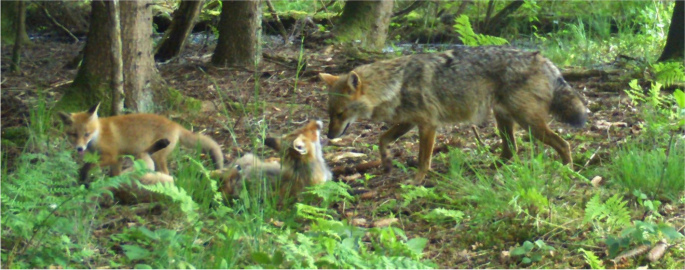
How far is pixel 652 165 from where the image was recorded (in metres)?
6.22

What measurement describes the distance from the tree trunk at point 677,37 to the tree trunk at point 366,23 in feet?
14.4

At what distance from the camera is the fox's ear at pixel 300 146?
6.38 m

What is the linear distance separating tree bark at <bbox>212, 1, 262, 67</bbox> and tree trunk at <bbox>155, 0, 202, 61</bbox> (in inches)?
28.8

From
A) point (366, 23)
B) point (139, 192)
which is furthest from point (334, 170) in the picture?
point (366, 23)

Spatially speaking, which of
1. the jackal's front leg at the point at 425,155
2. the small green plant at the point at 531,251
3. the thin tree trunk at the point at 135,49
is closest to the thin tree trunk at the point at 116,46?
the thin tree trunk at the point at 135,49

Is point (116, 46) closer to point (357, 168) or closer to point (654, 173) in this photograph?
point (357, 168)

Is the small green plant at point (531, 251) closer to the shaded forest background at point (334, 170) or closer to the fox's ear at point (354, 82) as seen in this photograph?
the shaded forest background at point (334, 170)

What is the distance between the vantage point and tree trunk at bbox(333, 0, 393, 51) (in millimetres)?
12188

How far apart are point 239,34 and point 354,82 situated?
3868 mm

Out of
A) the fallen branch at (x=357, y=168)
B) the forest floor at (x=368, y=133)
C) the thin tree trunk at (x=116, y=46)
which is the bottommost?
the fallen branch at (x=357, y=168)

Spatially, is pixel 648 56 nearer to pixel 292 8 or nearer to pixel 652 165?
pixel 652 165

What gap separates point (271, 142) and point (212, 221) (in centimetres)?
108

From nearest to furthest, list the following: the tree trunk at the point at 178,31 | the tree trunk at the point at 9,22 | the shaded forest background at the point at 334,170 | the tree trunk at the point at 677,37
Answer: the shaded forest background at the point at 334,170 → the tree trunk at the point at 677,37 → the tree trunk at the point at 178,31 → the tree trunk at the point at 9,22

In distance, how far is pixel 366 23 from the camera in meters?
12.3
